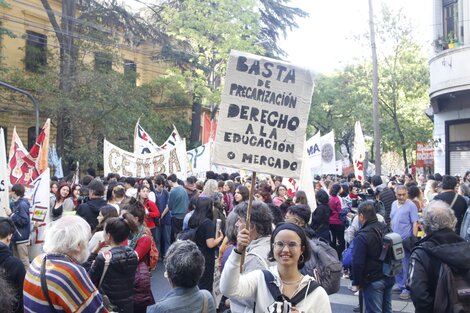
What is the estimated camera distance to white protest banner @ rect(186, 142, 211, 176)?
1811 cm

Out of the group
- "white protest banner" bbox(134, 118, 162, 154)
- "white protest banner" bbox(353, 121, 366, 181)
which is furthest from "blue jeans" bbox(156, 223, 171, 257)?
"white protest banner" bbox(353, 121, 366, 181)

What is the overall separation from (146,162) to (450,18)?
13306mm

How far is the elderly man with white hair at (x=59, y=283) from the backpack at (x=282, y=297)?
3.71ft

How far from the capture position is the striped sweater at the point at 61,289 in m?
3.45

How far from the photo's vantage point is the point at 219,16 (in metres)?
28.6

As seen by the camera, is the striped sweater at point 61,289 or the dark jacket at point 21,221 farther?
the dark jacket at point 21,221

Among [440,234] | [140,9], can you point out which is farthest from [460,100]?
[140,9]

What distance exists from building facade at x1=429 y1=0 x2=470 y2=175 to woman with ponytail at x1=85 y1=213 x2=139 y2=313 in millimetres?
16441

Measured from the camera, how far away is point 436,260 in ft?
14.8

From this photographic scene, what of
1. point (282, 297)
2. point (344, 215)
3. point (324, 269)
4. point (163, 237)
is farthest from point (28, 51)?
point (282, 297)

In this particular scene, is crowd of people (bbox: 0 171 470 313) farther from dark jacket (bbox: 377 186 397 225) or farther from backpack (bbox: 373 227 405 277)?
dark jacket (bbox: 377 186 397 225)

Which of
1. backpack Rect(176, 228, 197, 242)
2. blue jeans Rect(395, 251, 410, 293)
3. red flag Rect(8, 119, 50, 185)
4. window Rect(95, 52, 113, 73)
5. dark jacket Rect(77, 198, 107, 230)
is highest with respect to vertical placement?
window Rect(95, 52, 113, 73)

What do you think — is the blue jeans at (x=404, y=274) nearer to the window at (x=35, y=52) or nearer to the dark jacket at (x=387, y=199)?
the dark jacket at (x=387, y=199)

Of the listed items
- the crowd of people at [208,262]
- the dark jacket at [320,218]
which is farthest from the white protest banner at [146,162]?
the crowd of people at [208,262]
